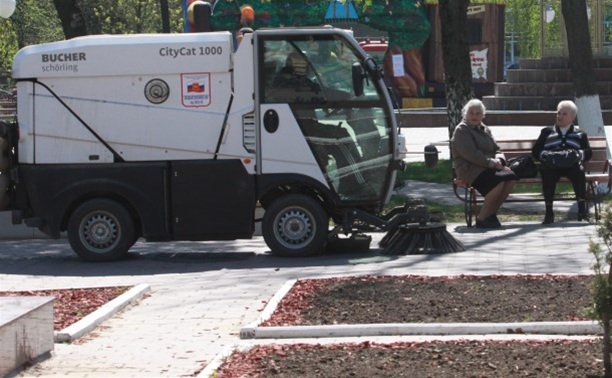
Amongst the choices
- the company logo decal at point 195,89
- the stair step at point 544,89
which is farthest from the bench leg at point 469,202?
the stair step at point 544,89

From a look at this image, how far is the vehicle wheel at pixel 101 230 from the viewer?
13.0 metres

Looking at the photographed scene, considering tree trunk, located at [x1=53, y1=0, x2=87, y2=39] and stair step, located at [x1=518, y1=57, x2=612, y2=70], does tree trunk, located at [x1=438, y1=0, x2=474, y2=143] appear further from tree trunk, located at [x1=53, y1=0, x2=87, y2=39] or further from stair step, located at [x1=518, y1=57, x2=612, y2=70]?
stair step, located at [x1=518, y1=57, x2=612, y2=70]

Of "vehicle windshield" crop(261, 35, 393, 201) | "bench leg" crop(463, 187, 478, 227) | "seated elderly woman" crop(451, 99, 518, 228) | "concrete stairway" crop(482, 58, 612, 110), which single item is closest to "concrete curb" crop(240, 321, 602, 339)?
"vehicle windshield" crop(261, 35, 393, 201)

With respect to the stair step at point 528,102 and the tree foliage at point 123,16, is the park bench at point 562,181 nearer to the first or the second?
the stair step at point 528,102

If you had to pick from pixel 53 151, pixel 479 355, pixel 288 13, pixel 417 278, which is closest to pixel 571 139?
pixel 417 278

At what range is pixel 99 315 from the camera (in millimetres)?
9438

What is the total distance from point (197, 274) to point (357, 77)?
8.55 feet

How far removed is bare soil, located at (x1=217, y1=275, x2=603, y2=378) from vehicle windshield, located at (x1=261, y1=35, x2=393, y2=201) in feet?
8.75

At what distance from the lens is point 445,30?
18.5 metres

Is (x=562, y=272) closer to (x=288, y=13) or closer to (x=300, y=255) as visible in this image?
(x=300, y=255)

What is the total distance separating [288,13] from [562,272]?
29210 millimetres

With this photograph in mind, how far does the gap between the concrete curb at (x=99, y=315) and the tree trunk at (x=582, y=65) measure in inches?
352

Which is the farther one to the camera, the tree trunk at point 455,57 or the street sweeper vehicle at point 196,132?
the tree trunk at point 455,57

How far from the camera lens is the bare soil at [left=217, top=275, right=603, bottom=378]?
7.20 m
